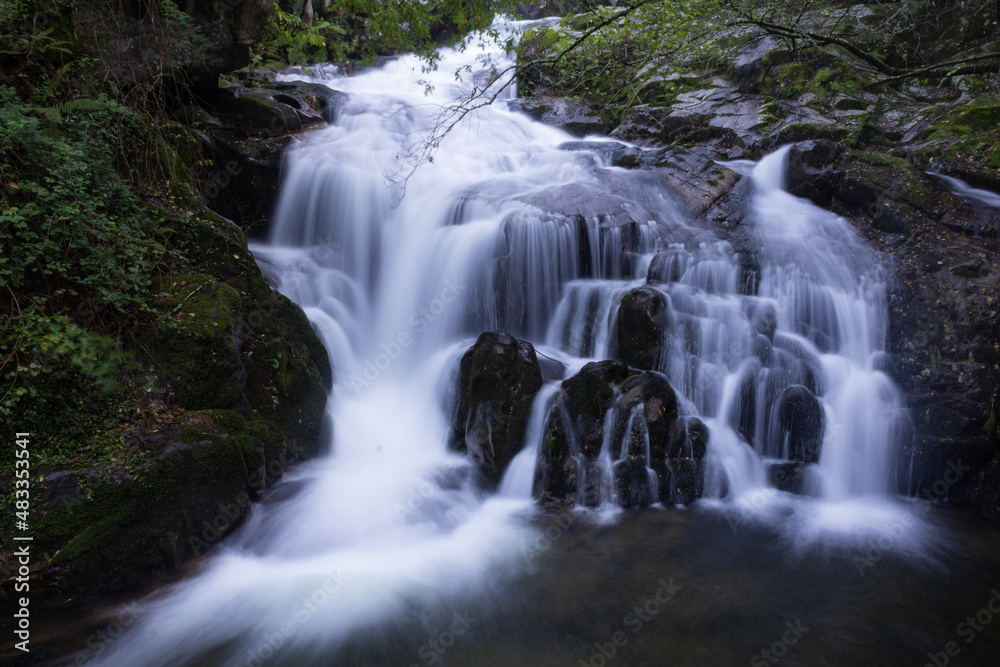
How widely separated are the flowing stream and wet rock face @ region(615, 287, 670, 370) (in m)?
0.17

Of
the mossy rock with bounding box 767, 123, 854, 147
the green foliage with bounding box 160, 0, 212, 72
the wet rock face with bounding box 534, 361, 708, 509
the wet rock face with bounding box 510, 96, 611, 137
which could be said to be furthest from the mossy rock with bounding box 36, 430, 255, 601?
the wet rock face with bounding box 510, 96, 611, 137

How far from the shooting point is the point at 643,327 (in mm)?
7004

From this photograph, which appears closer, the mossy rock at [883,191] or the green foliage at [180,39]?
the green foliage at [180,39]

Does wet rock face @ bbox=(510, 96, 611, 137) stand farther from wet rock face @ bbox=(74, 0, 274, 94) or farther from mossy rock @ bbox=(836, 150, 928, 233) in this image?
wet rock face @ bbox=(74, 0, 274, 94)

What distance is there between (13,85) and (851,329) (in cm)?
1013

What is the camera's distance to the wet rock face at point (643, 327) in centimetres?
696

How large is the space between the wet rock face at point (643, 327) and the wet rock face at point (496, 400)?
1429mm

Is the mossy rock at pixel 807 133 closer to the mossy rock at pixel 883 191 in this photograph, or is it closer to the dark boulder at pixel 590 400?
the mossy rock at pixel 883 191

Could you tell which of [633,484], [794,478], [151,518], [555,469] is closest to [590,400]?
[555,469]

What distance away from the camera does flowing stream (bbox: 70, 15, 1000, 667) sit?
4191 millimetres

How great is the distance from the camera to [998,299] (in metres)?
6.61

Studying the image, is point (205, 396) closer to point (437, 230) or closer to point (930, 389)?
point (437, 230)

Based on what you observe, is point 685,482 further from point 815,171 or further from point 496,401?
point 815,171

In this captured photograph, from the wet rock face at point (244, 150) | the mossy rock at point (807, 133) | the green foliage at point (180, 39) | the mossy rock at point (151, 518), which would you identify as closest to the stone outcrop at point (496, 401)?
the mossy rock at point (151, 518)
